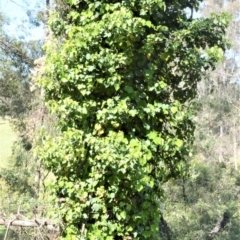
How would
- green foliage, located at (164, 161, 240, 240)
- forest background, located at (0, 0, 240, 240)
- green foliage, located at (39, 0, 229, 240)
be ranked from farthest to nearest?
green foliage, located at (164, 161, 240, 240) < forest background, located at (0, 0, 240, 240) < green foliage, located at (39, 0, 229, 240)

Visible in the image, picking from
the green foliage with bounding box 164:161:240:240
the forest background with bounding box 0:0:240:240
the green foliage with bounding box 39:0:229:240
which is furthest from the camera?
the green foliage with bounding box 164:161:240:240

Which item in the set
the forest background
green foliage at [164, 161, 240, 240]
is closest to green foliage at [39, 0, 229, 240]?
the forest background

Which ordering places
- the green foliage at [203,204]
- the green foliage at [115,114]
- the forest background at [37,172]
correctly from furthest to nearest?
the green foliage at [203,204] → the forest background at [37,172] → the green foliage at [115,114]

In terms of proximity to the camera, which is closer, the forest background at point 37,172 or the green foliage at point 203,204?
the forest background at point 37,172

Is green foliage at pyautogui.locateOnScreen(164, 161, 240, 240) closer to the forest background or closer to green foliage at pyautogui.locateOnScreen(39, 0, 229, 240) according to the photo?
the forest background

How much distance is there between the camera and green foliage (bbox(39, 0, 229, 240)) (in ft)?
13.3

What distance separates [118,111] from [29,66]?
20.0 feet

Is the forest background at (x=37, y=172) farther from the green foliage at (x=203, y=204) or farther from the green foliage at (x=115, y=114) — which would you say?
the green foliage at (x=115, y=114)

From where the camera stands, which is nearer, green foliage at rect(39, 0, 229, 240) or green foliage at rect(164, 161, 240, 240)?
green foliage at rect(39, 0, 229, 240)

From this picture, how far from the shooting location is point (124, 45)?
4215 millimetres

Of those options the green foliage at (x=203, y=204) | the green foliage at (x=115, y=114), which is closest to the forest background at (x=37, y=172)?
the green foliage at (x=203, y=204)

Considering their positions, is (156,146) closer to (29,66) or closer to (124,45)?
(124,45)

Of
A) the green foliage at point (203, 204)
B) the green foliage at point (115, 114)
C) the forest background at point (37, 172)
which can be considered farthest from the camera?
the green foliage at point (203, 204)

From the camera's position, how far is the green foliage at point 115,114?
405 cm
